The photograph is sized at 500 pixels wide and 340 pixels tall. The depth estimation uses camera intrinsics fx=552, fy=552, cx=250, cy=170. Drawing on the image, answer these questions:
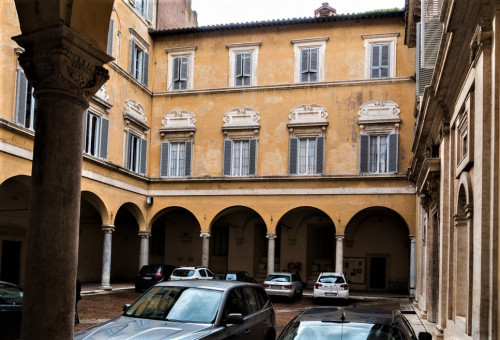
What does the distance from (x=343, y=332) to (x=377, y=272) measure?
83.2 ft

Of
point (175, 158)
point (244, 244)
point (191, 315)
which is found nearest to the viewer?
point (191, 315)

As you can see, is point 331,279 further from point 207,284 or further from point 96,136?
point 207,284

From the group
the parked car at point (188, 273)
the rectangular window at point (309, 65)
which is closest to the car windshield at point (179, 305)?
the parked car at point (188, 273)

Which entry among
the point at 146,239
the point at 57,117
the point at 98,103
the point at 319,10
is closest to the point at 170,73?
the point at 98,103

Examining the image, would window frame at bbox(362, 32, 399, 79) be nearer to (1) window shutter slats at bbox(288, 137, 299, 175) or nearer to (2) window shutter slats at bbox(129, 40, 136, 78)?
(1) window shutter slats at bbox(288, 137, 299, 175)

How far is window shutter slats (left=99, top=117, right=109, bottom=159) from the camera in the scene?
78.7 feet

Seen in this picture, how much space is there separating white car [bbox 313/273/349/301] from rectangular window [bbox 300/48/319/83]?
10.1 meters

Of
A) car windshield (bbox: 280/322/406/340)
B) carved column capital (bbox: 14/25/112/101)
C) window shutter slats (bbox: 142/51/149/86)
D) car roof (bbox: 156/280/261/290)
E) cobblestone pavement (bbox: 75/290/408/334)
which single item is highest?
window shutter slats (bbox: 142/51/149/86)

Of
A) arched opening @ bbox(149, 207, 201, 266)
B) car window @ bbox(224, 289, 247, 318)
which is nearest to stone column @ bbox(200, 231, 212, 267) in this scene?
arched opening @ bbox(149, 207, 201, 266)

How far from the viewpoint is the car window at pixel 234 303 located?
8.00 metres

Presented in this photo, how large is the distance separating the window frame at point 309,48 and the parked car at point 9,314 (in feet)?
65.4

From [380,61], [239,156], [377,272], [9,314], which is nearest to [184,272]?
[239,156]

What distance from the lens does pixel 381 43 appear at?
2680cm

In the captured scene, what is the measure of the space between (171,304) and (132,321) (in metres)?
0.68
